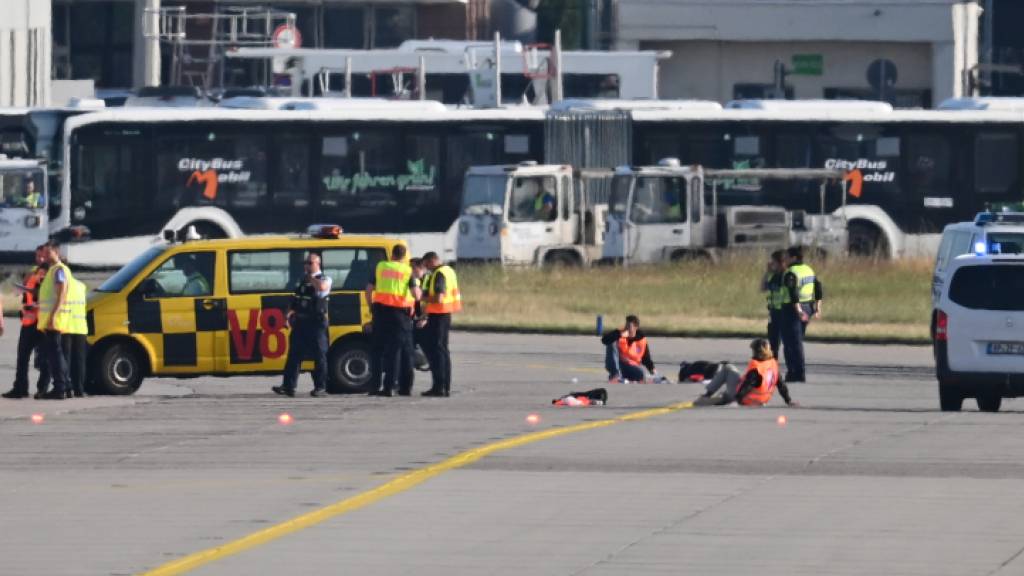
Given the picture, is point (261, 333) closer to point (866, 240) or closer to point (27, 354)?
point (27, 354)

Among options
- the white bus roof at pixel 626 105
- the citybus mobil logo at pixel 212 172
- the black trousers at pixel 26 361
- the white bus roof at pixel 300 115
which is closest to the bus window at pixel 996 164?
the white bus roof at pixel 626 105

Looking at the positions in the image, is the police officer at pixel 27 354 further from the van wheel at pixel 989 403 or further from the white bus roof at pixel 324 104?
the white bus roof at pixel 324 104

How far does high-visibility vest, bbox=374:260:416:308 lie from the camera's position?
73.9 feet

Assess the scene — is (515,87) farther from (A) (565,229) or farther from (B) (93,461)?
(B) (93,461)

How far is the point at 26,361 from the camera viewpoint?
22.6 meters

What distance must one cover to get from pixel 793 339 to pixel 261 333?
617 centimetres

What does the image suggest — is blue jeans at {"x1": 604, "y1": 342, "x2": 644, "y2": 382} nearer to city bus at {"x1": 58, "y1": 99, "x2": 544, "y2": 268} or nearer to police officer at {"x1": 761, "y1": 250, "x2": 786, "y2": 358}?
police officer at {"x1": 761, "y1": 250, "x2": 786, "y2": 358}

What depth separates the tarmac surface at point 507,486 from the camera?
491 inches

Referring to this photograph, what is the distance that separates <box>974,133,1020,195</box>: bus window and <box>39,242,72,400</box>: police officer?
1088 inches

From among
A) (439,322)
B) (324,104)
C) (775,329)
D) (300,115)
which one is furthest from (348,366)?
(324,104)

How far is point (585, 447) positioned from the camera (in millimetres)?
17875

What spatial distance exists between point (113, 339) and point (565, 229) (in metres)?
21.1

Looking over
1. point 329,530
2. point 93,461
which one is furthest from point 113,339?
point 329,530

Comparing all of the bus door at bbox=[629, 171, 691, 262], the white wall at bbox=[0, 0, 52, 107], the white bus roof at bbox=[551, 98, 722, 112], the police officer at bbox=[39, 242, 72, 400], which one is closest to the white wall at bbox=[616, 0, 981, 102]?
the white wall at bbox=[0, 0, 52, 107]
